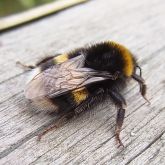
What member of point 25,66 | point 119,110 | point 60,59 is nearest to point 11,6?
point 25,66

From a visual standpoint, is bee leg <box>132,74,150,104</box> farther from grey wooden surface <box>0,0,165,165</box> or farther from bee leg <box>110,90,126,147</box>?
bee leg <box>110,90,126,147</box>

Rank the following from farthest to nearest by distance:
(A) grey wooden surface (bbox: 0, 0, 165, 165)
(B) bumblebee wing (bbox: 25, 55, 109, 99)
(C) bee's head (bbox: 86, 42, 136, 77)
Result: (C) bee's head (bbox: 86, 42, 136, 77) < (B) bumblebee wing (bbox: 25, 55, 109, 99) < (A) grey wooden surface (bbox: 0, 0, 165, 165)

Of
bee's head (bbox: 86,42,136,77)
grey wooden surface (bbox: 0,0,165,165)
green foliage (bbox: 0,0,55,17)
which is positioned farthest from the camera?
green foliage (bbox: 0,0,55,17)

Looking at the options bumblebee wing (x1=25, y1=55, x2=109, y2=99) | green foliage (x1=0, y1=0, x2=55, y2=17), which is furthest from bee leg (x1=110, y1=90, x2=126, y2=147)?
green foliage (x1=0, y1=0, x2=55, y2=17)

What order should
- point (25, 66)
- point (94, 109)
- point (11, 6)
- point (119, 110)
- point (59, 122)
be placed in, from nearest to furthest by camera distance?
point (59, 122) → point (119, 110) → point (94, 109) → point (25, 66) → point (11, 6)

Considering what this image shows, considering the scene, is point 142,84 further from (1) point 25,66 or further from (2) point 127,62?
(1) point 25,66

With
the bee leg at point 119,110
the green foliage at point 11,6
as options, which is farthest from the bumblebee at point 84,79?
the green foliage at point 11,6

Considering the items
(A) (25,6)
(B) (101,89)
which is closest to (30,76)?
(B) (101,89)
